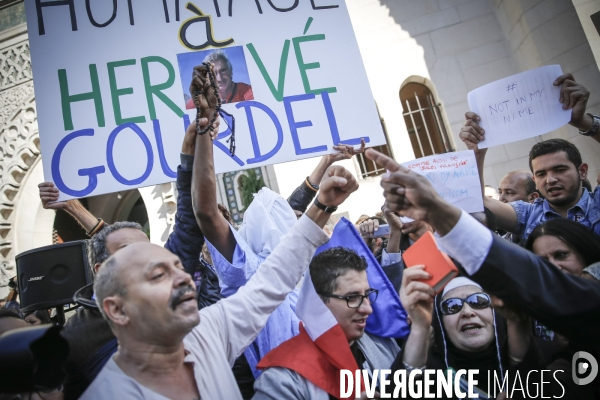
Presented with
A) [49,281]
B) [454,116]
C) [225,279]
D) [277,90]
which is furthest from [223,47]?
[454,116]

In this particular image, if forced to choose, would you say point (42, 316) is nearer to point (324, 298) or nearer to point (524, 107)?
point (324, 298)

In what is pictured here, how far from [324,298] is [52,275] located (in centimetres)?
249

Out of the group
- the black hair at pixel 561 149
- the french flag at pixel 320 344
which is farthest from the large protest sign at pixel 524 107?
the french flag at pixel 320 344

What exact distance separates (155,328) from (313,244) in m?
0.71

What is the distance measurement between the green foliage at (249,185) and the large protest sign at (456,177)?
5.61 meters

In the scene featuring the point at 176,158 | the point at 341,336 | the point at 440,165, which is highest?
the point at 176,158

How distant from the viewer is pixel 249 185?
7641 mm

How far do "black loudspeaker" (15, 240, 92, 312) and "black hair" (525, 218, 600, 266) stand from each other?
126 inches

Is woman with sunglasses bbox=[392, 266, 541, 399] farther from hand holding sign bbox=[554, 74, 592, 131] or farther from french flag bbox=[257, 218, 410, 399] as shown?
hand holding sign bbox=[554, 74, 592, 131]

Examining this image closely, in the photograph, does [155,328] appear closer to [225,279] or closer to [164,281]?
[164,281]

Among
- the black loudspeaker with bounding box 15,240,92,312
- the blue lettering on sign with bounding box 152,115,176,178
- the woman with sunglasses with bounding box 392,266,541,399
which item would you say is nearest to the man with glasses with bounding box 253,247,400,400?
the woman with sunglasses with bounding box 392,266,541,399

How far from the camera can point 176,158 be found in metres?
2.51

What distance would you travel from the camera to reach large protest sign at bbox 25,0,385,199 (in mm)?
2469

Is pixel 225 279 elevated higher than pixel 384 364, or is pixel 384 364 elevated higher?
pixel 225 279
